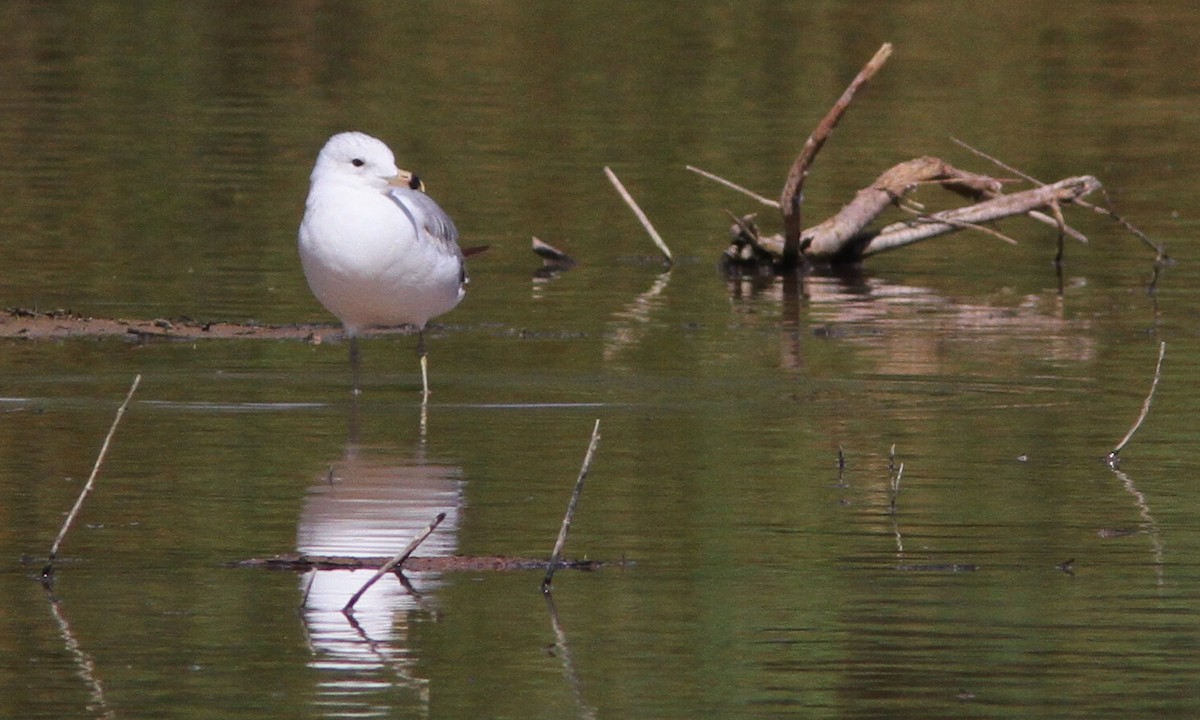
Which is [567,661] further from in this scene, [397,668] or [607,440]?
[607,440]

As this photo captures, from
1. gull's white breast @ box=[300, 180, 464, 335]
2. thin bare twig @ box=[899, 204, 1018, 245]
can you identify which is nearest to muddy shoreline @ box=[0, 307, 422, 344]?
gull's white breast @ box=[300, 180, 464, 335]

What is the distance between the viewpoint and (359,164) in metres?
12.3

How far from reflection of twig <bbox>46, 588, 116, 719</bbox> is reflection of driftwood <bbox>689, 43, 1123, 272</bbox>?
365 inches

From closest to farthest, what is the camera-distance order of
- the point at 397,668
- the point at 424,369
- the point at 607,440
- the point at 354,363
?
1. the point at 397,668
2. the point at 607,440
3. the point at 424,369
4. the point at 354,363

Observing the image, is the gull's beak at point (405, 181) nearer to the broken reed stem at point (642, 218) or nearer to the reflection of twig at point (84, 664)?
the reflection of twig at point (84, 664)

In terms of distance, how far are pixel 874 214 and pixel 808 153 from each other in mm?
1318

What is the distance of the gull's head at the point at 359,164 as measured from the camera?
1228cm

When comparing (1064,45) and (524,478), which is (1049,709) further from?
(1064,45)

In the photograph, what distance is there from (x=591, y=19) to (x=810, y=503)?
2805 centimetres

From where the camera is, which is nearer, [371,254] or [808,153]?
[371,254]

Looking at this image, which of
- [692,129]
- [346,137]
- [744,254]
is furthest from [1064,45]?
[346,137]

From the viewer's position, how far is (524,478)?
34.6ft

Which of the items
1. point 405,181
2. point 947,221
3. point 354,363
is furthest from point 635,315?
point 405,181

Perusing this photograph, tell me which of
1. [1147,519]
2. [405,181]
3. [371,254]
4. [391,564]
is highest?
[405,181]
